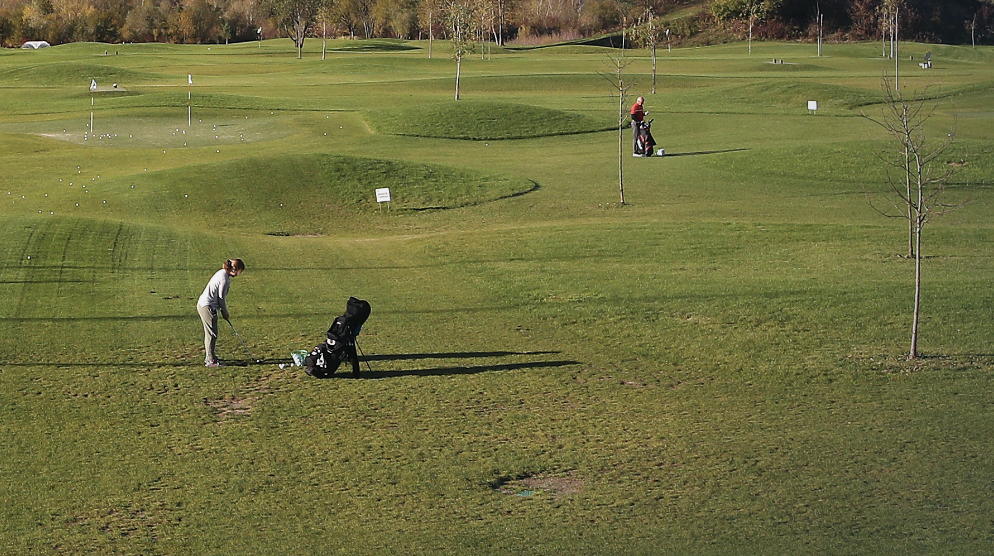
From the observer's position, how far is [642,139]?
128 feet

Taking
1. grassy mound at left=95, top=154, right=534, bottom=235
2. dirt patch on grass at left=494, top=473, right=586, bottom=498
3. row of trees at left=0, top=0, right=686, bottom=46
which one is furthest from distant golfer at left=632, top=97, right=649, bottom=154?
row of trees at left=0, top=0, right=686, bottom=46

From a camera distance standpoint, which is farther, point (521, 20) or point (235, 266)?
point (521, 20)

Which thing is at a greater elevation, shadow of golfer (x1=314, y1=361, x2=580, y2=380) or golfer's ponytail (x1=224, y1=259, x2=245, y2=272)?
golfer's ponytail (x1=224, y1=259, x2=245, y2=272)

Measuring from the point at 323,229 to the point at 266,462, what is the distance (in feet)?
59.9

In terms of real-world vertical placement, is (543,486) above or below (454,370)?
below

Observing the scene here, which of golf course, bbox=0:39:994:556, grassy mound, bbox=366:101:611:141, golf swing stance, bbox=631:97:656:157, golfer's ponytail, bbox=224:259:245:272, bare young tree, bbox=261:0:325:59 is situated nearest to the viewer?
golf course, bbox=0:39:994:556

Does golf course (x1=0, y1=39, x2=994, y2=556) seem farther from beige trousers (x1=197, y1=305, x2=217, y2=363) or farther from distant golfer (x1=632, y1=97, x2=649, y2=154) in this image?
distant golfer (x1=632, y1=97, x2=649, y2=154)

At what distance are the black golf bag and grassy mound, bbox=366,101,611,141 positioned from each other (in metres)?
31.5

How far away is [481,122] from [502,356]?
31741 millimetres

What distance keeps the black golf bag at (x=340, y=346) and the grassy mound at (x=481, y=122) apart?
103ft

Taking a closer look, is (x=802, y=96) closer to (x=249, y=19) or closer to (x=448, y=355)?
(x=448, y=355)

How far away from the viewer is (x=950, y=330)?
17641 mm

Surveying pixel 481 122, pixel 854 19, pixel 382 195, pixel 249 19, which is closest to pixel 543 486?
pixel 382 195

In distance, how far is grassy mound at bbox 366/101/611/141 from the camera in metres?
46.7
